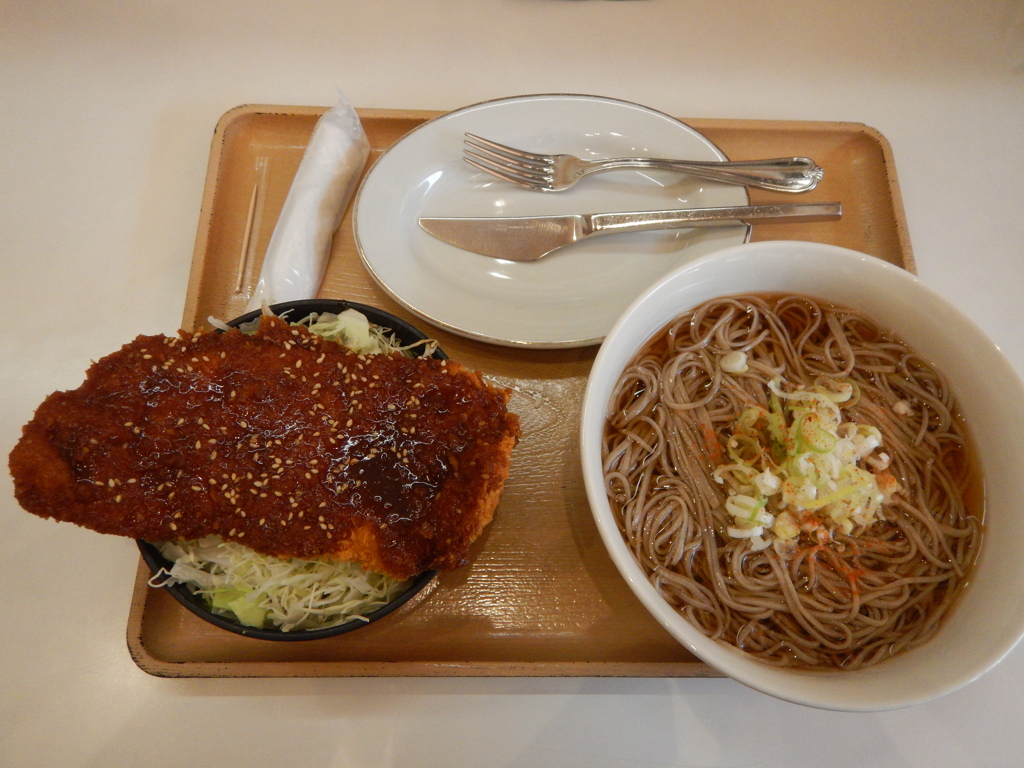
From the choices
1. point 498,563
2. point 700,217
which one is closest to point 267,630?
point 498,563

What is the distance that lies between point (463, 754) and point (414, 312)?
1173mm

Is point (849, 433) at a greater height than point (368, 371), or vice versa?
point (849, 433)

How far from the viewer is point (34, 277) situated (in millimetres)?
1948

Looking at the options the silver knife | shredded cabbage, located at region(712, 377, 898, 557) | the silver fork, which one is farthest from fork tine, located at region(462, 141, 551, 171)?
shredded cabbage, located at region(712, 377, 898, 557)

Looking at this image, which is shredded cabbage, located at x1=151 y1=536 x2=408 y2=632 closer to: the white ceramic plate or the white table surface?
the white table surface

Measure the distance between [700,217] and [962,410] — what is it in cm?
85

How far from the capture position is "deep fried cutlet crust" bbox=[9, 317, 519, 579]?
1.28 metres

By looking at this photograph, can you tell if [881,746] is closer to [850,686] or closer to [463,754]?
[850,686]

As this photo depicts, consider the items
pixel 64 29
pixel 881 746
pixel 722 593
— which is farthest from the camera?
pixel 64 29

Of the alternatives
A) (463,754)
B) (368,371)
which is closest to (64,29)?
(368,371)

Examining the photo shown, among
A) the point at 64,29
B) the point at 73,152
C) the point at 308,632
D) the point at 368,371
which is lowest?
the point at 308,632

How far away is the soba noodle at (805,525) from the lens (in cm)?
121

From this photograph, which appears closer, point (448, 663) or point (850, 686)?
point (850, 686)

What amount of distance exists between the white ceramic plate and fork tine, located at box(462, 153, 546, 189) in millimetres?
44
